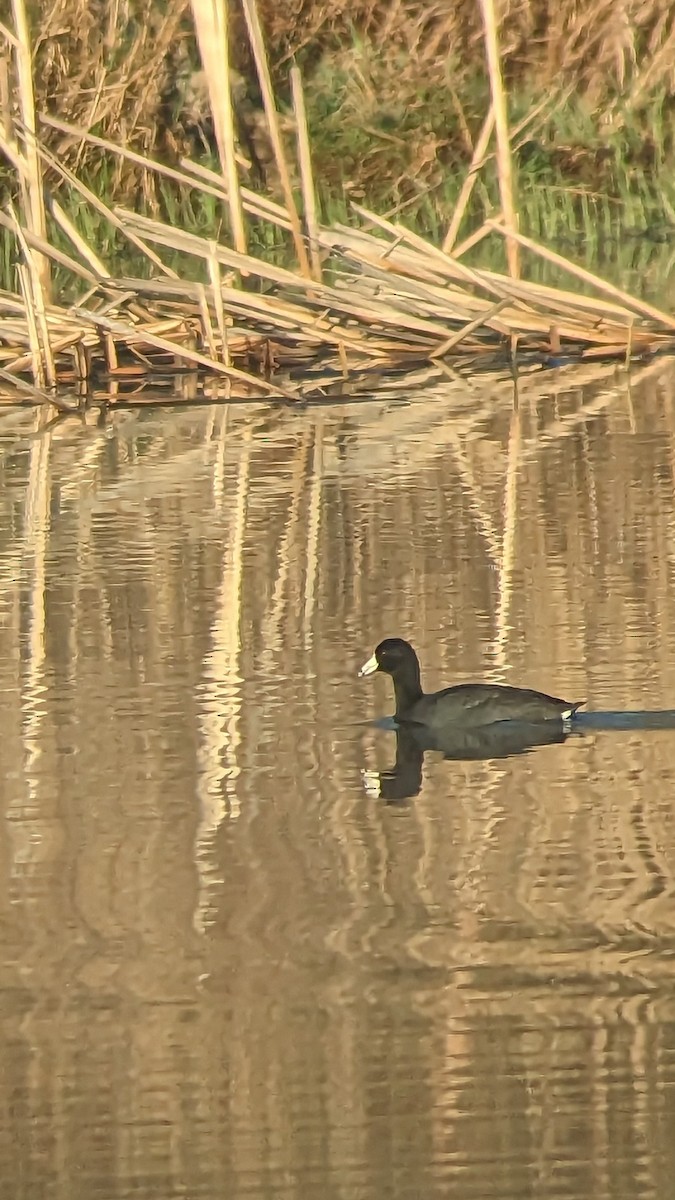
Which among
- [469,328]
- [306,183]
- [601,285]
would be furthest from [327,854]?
[306,183]

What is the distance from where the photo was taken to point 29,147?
1125 centimetres

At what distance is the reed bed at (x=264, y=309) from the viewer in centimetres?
1128

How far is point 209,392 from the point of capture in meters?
11.7

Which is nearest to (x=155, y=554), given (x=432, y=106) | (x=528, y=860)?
(x=528, y=860)

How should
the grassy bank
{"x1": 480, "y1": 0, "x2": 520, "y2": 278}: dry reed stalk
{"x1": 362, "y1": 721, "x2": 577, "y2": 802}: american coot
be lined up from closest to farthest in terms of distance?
{"x1": 362, "y1": 721, "x2": 577, "y2": 802}: american coot, {"x1": 480, "y1": 0, "x2": 520, "y2": 278}: dry reed stalk, the grassy bank

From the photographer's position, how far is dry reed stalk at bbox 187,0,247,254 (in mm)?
11789

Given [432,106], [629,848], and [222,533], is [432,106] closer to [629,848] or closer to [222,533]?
[222,533]

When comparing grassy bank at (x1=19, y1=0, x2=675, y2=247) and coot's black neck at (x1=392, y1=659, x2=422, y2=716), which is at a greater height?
grassy bank at (x1=19, y1=0, x2=675, y2=247)

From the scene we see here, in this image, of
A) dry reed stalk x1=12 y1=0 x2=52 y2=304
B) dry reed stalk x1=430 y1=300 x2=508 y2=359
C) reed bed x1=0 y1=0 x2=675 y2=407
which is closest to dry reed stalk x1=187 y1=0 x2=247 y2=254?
reed bed x1=0 y1=0 x2=675 y2=407

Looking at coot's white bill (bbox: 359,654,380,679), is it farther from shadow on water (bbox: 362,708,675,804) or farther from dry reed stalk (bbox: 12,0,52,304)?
dry reed stalk (bbox: 12,0,52,304)

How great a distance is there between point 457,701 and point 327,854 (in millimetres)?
972

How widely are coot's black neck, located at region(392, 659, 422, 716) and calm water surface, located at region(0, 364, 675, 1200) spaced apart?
115mm

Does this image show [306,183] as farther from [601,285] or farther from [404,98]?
[404,98]

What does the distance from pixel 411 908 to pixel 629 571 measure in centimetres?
300
